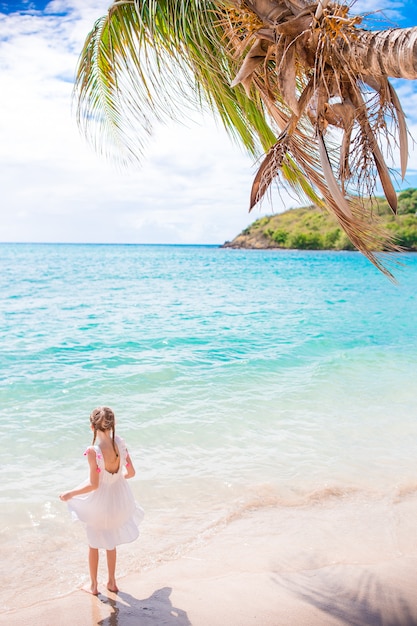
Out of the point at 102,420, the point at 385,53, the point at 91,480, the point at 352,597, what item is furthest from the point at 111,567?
the point at 385,53

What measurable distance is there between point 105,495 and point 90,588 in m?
0.66

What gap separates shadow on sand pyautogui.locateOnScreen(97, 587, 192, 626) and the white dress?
0.32m

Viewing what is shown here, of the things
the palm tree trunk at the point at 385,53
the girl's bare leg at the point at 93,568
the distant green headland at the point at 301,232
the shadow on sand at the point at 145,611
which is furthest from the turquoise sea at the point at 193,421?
the distant green headland at the point at 301,232

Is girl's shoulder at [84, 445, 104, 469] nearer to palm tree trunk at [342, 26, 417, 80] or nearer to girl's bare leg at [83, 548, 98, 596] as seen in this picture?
girl's bare leg at [83, 548, 98, 596]

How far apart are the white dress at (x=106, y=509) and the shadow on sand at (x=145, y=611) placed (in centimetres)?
32

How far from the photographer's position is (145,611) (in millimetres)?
3082

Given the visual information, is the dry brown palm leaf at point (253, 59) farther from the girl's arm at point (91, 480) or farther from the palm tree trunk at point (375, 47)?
the girl's arm at point (91, 480)

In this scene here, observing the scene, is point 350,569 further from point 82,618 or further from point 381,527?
point 82,618

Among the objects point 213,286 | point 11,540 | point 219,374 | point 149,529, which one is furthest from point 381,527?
point 213,286

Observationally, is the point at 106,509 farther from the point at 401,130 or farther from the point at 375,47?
the point at 375,47

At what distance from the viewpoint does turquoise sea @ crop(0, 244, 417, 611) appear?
4277 millimetres

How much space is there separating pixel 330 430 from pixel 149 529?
2.93 metres

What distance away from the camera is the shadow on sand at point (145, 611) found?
296 cm

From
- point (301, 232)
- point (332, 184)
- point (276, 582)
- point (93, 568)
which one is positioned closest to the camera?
point (332, 184)
